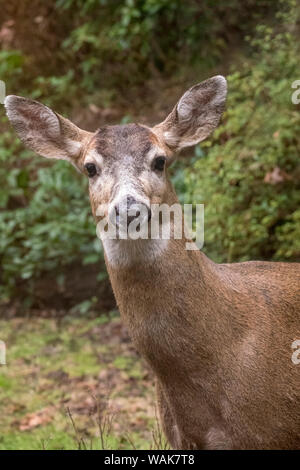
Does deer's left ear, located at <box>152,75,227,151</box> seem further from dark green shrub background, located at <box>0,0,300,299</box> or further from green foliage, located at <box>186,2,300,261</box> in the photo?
green foliage, located at <box>186,2,300,261</box>

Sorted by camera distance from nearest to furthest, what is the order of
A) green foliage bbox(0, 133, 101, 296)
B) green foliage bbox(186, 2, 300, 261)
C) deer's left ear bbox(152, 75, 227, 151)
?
deer's left ear bbox(152, 75, 227, 151)
green foliage bbox(186, 2, 300, 261)
green foliage bbox(0, 133, 101, 296)

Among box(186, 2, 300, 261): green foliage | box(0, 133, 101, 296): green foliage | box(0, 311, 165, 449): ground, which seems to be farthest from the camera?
box(0, 133, 101, 296): green foliage

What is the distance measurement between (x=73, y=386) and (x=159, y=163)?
10.00ft

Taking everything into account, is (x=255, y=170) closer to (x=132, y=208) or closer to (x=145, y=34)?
(x=132, y=208)

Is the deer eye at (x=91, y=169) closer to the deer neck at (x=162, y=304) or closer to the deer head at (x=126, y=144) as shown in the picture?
the deer head at (x=126, y=144)

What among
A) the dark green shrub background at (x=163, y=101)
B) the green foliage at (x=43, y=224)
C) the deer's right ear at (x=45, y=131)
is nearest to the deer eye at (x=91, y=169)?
the deer's right ear at (x=45, y=131)

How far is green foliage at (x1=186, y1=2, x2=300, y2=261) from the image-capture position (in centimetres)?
525

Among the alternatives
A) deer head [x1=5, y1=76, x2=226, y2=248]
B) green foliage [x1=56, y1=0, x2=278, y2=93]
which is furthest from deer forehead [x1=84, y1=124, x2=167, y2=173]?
green foliage [x1=56, y1=0, x2=278, y2=93]

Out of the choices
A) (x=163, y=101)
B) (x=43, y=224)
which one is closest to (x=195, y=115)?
(x=43, y=224)

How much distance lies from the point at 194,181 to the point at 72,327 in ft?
7.22

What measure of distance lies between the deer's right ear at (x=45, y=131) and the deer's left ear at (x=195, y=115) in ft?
1.23

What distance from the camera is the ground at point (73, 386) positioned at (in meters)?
4.66

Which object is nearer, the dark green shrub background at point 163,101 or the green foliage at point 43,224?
the dark green shrub background at point 163,101

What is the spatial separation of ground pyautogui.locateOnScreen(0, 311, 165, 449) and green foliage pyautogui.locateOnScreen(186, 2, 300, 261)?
1.26 meters
